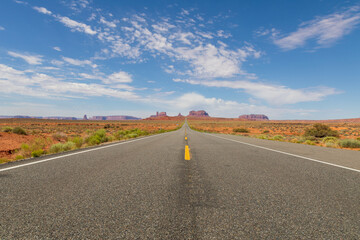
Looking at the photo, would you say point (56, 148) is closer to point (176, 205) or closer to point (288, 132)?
point (176, 205)

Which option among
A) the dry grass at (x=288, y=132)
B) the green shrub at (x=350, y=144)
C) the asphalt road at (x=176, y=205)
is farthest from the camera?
the dry grass at (x=288, y=132)

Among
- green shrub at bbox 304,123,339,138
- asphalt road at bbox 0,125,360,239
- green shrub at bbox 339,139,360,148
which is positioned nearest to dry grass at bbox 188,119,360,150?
green shrub at bbox 339,139,360,148

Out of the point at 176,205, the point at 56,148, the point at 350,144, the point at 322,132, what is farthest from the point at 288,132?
the point at 176,205

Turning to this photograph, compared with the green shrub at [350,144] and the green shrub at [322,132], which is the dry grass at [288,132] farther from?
the green shrub at [322,132]

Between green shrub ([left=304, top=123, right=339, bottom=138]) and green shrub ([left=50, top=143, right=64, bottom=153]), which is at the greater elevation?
green shrub ([left=304, top=123, right=339, bottom=138])

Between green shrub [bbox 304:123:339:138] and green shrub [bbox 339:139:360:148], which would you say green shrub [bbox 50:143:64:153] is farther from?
green shrub [bbox 304:123:339:138]

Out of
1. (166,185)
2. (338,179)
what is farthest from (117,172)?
(338,179)

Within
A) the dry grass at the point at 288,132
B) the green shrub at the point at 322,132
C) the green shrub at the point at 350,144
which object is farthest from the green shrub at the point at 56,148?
the green shrub at the point at 322,132

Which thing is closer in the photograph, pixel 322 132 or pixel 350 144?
pixel 350 144

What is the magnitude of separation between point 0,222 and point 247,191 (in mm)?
3092

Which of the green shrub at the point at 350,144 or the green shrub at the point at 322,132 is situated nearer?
the green shrub at the point at 350,144

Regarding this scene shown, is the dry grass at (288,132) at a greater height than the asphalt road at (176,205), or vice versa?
the asphalt road at (176,205)

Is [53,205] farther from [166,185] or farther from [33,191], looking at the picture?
[166,185]

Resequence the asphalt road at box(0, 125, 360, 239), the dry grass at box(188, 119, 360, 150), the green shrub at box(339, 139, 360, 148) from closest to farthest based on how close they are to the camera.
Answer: the asphalt road at box(0, 125, 360, 239)
the green shrub at box(339, 139, 360, 148)
the dry grass at box(188, 119, 360, 150)
